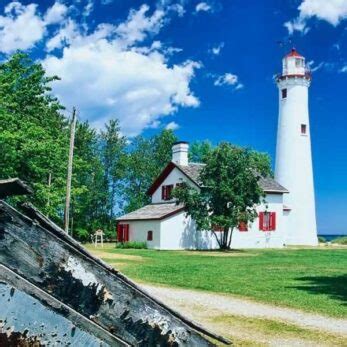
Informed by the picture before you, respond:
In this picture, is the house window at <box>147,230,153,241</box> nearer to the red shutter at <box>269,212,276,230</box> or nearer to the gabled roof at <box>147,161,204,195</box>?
the gabled roof at <box>147,161,204,195</box>

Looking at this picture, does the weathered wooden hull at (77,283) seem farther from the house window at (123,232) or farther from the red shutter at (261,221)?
the red shutter at (261,221)

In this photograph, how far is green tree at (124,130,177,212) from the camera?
6144cm

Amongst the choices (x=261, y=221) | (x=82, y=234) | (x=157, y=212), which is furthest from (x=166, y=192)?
(x=82, y=234)

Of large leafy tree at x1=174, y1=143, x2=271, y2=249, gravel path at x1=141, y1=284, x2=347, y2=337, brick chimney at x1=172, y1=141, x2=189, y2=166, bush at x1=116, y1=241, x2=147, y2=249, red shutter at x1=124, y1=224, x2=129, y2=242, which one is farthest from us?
brick chimney at x1=172, y1=141, x2=189, y2=166

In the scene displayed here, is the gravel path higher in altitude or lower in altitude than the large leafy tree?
lower

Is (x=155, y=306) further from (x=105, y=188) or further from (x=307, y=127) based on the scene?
(x=105, y=188)

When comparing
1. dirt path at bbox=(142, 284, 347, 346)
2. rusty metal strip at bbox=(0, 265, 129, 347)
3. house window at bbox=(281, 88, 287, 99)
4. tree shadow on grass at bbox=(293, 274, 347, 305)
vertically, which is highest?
house window at bbox=(281, 88, 287, 99)

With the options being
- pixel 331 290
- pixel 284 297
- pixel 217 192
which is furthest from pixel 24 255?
pixel 217 192

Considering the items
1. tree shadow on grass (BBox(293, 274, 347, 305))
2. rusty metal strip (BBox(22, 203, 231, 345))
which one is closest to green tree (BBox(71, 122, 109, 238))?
tree shadow on grass (BBox(293, 274, 347, 305))

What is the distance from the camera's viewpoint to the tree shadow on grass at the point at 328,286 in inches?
564

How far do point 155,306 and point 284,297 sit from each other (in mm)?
12661

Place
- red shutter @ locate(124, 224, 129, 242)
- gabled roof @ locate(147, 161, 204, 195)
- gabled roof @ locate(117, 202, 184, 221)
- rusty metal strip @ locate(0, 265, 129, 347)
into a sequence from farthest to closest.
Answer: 1. red shutter @ locate(124, 224, 129, 242)
2. gabled roof @ locate(147, 161, 204, 195)
3. gabled roof @ locate(117, 202, 184, 221)
4. rusty metal strip @ locate(0, 265, 129, 347)

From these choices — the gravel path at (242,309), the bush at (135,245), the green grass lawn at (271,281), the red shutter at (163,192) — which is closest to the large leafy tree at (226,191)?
the bush at (135,245)

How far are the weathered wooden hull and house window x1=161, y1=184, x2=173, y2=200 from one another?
42.1 metres
